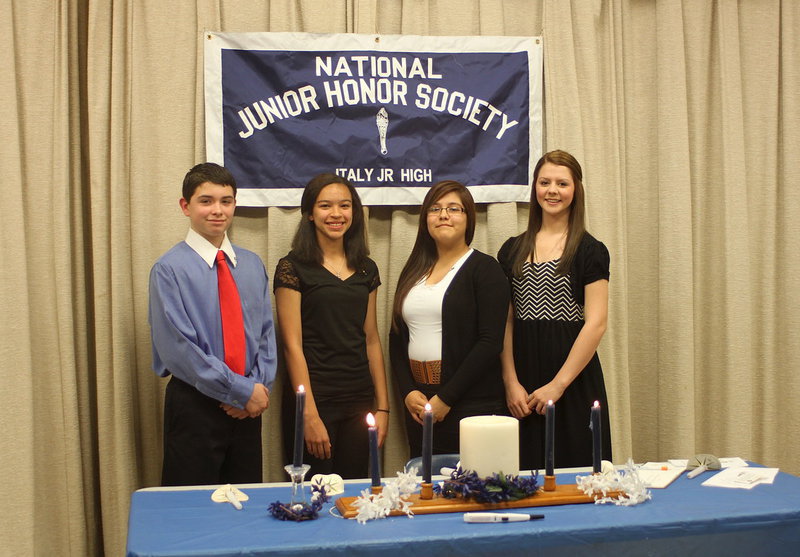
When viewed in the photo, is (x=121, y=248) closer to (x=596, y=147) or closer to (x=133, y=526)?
(x=133, y=526)

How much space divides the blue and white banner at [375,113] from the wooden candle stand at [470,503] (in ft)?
5.66

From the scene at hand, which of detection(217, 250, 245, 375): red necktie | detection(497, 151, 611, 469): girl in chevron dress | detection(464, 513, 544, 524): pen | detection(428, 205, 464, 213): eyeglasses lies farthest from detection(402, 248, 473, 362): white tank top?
detection(464, 513, 544, 524): pen

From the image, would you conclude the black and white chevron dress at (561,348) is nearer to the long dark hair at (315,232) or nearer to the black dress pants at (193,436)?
the long dark hair at (315,232)

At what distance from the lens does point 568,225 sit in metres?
2.90

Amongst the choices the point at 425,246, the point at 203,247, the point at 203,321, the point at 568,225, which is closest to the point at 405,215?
the point at 425,246

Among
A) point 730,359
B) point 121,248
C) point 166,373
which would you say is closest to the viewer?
point 166,373

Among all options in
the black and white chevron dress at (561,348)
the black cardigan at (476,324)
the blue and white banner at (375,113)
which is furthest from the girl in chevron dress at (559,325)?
the blue and white banner at (375,113)

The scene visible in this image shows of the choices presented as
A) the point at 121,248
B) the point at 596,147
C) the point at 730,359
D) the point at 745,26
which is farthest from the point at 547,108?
the point at 121,248

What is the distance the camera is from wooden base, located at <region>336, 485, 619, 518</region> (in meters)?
1.68

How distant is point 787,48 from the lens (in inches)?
141

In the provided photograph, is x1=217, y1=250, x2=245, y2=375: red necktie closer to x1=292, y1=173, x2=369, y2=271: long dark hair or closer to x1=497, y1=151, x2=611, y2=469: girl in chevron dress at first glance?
x1=292, y1=173, x2=369, y2=271: long dark hair

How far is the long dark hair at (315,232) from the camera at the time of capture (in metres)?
2.88

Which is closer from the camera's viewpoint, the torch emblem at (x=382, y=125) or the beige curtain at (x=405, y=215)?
the beige curtain at (x=405, y=215)

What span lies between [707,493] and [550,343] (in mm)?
1035
